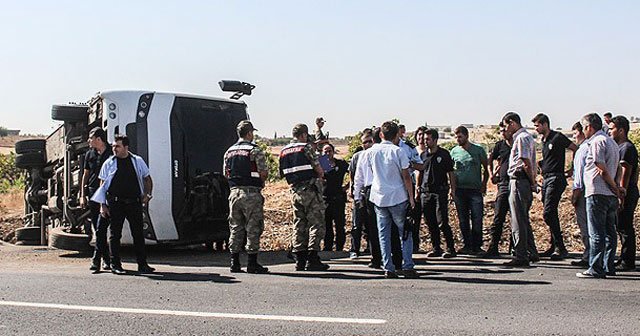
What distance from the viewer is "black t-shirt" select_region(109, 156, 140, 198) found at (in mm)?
10156

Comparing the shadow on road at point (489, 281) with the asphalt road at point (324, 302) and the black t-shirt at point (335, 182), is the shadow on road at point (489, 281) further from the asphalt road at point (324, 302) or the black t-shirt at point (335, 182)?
the black t-shirt at point (335, 182)

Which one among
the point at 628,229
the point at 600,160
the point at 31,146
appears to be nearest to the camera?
the point at 600,160

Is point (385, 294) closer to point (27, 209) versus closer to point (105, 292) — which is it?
point (105, 292)

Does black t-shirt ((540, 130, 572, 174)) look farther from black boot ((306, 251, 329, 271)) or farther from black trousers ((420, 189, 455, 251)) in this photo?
black boot ((306, 251, 329, 271))

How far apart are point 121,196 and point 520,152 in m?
4.82

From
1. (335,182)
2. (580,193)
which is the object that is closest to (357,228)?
(335,182)

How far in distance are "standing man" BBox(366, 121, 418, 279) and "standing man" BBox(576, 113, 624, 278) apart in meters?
1.92

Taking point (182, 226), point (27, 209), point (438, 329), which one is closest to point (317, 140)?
point (182, 226)

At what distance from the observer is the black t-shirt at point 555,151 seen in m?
10.8

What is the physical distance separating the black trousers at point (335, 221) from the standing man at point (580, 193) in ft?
11.8

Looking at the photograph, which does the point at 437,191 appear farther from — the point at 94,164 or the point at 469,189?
the point at 94,164

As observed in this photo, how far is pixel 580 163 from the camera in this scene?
375 inches

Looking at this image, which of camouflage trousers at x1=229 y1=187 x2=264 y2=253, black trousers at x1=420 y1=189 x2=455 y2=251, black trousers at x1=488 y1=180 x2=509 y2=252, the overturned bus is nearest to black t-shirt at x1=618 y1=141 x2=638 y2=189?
black trousers at x1=488 y1=180 x2=509 y2=252

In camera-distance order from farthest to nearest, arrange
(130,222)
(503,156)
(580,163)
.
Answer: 1. (503,156)
2. (130,222)
3. (580,163)
